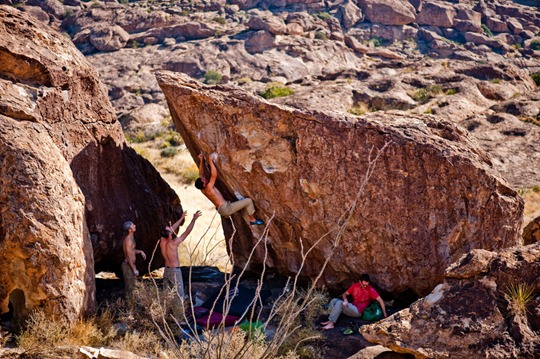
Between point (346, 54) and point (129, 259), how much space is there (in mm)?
38267

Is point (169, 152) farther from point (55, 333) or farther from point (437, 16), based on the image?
point (437, 16)

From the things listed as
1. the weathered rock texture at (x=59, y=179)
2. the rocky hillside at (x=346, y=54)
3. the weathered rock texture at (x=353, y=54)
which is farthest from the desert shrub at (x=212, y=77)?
the weathered rock texture at (x=59, y=179)

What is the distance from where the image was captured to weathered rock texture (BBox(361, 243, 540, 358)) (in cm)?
558

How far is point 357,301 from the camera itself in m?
8.05

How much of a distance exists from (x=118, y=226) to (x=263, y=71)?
101ft

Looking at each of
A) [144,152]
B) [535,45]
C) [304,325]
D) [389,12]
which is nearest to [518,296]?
[304,325]

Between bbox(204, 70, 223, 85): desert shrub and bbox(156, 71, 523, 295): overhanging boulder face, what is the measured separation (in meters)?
27.1

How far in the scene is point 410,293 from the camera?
8.52 metres

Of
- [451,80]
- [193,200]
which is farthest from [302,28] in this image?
[193,200]

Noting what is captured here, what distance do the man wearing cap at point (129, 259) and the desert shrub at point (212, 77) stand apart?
27950 millimetres

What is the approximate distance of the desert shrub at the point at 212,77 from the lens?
117 ft

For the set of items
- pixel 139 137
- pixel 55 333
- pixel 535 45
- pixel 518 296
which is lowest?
pixel 139 137

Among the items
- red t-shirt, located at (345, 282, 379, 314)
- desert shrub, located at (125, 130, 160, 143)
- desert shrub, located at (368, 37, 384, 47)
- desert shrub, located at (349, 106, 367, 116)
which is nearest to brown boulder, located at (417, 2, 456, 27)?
desert shrub, located at (368, 37, 384, 47)

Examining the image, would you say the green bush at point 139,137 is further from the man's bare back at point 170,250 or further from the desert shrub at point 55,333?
the desert shrub at point 55,333
